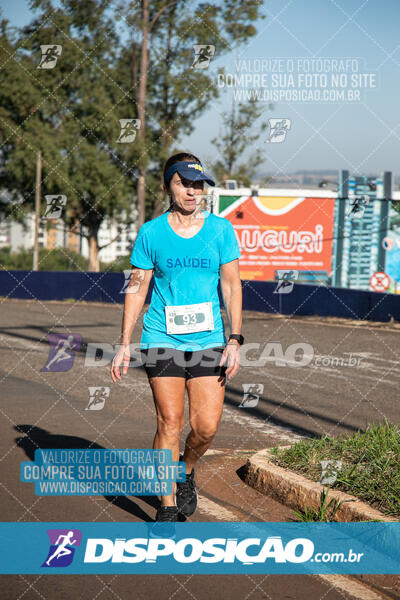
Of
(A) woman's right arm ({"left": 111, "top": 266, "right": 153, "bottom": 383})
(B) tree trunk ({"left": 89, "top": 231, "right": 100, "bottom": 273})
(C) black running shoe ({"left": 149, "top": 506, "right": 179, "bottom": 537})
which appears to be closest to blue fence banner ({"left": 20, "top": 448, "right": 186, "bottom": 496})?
(C) black running shoe ({"left": 149, "top": 506, "right": 179, "bottom": 537})

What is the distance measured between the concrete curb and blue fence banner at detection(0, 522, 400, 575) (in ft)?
0.28

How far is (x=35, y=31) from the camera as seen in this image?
4525 cm

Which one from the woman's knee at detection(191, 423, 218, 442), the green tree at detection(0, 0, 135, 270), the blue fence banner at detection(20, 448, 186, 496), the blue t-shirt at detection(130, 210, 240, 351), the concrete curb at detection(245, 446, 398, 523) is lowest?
the blue fence banner at detection(20, 448, 186, 496)

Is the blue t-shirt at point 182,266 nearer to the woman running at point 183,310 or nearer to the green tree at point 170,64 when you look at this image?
the woman running at point 183,310

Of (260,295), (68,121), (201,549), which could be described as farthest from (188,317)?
(68,121)

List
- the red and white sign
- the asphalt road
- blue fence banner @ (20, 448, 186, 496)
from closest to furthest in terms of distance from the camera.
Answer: the asphalt road → blue fence banner @ (20, 448, 186, 496) → the red and white sign

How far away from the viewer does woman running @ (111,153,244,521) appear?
459 centimetres

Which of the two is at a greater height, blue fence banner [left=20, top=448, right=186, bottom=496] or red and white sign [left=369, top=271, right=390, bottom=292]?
blue fence banner [left=20, top=448, right=186, bottom=496]

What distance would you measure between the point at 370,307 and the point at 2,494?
17085mm

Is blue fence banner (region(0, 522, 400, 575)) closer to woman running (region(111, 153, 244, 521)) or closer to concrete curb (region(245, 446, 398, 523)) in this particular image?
concrete curb (region(245, 446, 398, 523))

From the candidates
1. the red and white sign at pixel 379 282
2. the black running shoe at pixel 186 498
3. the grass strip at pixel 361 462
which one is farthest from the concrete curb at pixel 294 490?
the red and white sign at pixel 379 282

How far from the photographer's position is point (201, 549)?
4.34 m

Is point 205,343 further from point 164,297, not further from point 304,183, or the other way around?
point 304,183

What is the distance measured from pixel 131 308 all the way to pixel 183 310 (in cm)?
32
